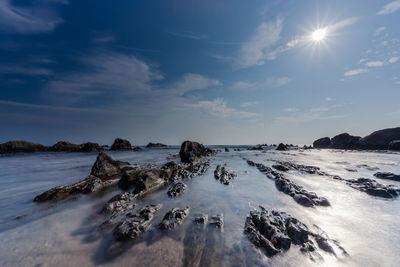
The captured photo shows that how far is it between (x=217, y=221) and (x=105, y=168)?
38.4 ft

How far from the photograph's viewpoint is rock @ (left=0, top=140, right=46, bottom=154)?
151 ft

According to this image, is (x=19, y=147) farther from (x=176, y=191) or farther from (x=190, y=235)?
(x=190, y=235)

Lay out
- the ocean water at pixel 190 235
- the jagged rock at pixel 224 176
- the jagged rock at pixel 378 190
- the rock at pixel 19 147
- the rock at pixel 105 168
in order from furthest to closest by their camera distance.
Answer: the rock at pixel 19 147 → the rock at pixel 105 168 → the jagged rock at pixel 224 176 → the jagged rock at pixel 378 190 → the ocean water at pixel 190 235

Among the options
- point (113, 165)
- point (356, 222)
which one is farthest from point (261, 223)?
point (113, 165)

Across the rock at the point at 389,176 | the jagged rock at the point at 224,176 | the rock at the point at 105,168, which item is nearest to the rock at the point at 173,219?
the jagged rock at the point at 224,176

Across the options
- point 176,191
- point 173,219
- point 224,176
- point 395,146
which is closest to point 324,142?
point 395,146

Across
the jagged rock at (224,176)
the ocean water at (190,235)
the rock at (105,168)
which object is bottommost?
the ocean water at (190,235)

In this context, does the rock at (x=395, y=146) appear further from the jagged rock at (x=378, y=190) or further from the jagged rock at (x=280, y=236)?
the jagged rock at (x=280, y=236)

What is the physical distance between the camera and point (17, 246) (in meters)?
3.77

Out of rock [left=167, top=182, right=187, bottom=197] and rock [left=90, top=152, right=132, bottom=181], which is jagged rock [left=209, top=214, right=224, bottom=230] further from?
rock [left=90, top=152, right=132, bottom=181]

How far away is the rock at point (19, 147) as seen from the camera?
4603cm

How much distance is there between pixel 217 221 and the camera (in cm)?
486

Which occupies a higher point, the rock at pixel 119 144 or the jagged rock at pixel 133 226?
the rock at pixel 119 144

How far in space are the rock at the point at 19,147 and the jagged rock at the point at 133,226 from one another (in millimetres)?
73500
